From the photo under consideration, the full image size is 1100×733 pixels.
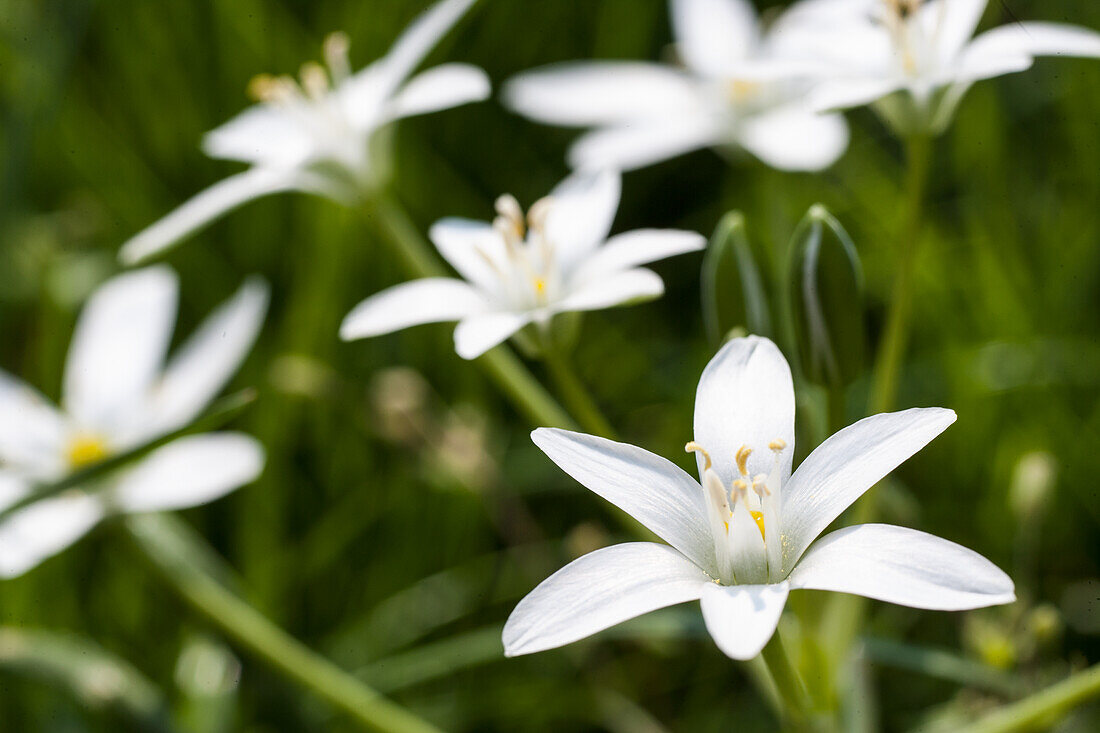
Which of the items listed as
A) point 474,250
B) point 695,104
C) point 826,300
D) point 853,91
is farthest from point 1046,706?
point 695,104

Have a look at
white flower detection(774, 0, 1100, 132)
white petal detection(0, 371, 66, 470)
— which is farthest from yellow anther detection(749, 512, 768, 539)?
white petal detection(0, 371, 66, 470)

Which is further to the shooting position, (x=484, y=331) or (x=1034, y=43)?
(x=1034, y=43)

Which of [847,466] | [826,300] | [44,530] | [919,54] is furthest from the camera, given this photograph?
[44,530]

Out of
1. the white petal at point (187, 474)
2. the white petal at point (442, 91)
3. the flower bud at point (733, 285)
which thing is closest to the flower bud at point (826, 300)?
the flower bud at point (733, 285)

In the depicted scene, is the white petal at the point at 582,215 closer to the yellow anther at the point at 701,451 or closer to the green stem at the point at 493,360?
the green stem at the point at 493,360

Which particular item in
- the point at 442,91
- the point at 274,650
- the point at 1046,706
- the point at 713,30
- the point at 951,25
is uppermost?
the point at 713,30

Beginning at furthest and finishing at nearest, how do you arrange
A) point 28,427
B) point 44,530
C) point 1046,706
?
point 28,427 → point 44,530 → point 1046,706

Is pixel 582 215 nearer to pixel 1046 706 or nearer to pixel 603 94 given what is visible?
pixel 603 94

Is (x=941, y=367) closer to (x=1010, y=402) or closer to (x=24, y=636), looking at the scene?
(x=1010, y=402)
